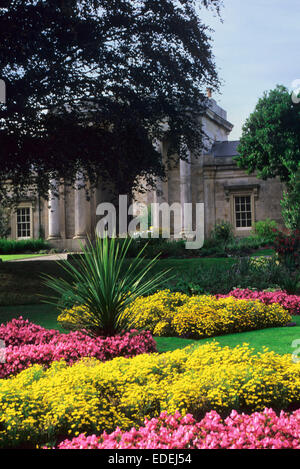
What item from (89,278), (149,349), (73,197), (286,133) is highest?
(286,133)

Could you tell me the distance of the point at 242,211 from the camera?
130 ft

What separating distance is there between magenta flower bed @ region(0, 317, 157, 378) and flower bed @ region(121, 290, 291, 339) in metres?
1.39

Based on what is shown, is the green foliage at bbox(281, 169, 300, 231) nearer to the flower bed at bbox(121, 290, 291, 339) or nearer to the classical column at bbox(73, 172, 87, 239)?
the classical column at bbox(73, 172, 87, 239)

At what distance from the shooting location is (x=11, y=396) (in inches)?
196

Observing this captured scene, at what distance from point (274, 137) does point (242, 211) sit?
701 centimetres

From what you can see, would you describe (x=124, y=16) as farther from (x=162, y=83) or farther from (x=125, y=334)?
(x=125, y=334)

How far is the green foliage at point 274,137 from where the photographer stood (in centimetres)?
3409

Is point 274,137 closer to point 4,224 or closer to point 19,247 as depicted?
point 19,247

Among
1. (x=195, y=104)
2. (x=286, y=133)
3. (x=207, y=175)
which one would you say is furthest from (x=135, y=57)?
(x=207, y=175)

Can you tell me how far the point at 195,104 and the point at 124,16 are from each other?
10.7 feet

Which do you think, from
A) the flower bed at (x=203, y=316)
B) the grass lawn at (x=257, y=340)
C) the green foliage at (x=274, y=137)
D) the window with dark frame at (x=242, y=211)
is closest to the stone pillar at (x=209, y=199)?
the window with dark frame at (x=242, y=211)

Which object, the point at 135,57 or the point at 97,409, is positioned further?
the point at 135,57

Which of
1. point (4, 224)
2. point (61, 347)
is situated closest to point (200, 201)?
point (4, 224)

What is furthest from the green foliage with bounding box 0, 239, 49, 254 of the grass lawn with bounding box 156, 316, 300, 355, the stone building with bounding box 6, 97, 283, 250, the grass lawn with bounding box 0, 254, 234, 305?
the grass lawn with bounding box 156, 316, 300, 355
